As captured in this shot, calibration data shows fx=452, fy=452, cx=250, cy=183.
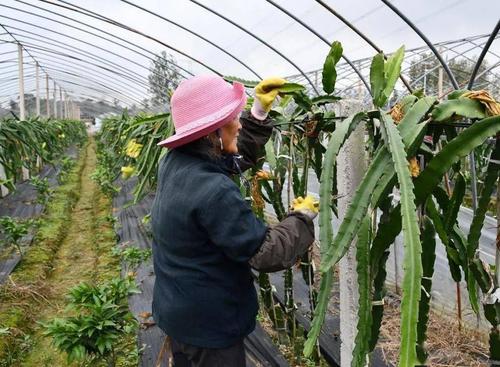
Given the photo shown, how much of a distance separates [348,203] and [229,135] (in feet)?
1.14

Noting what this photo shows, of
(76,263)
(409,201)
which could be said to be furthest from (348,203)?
(76,263)

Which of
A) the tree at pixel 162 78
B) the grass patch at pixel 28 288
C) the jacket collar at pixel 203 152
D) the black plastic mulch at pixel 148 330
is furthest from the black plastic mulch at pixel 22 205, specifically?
the jacket collar at pixel 203 152

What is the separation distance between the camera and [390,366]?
5.81 feet

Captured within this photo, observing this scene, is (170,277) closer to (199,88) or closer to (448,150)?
(199,88)

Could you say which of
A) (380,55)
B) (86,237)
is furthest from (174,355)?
(86,237)

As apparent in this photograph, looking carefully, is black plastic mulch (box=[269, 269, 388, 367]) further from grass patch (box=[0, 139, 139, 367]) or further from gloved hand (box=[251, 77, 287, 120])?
gloved hand (box=[251, 77, 287, 120])

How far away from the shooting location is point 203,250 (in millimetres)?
1112

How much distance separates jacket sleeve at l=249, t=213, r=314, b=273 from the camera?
3.38 feet

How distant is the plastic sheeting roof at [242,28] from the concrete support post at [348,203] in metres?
1.88

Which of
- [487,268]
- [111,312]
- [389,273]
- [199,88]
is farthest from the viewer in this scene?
[389,273]

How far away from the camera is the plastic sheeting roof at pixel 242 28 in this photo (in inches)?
166

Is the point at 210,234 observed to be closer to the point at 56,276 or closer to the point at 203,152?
the point at 203,152

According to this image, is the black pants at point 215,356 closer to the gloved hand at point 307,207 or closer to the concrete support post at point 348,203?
the concrete support post at point 348,203

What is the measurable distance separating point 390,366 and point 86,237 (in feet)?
11.0
